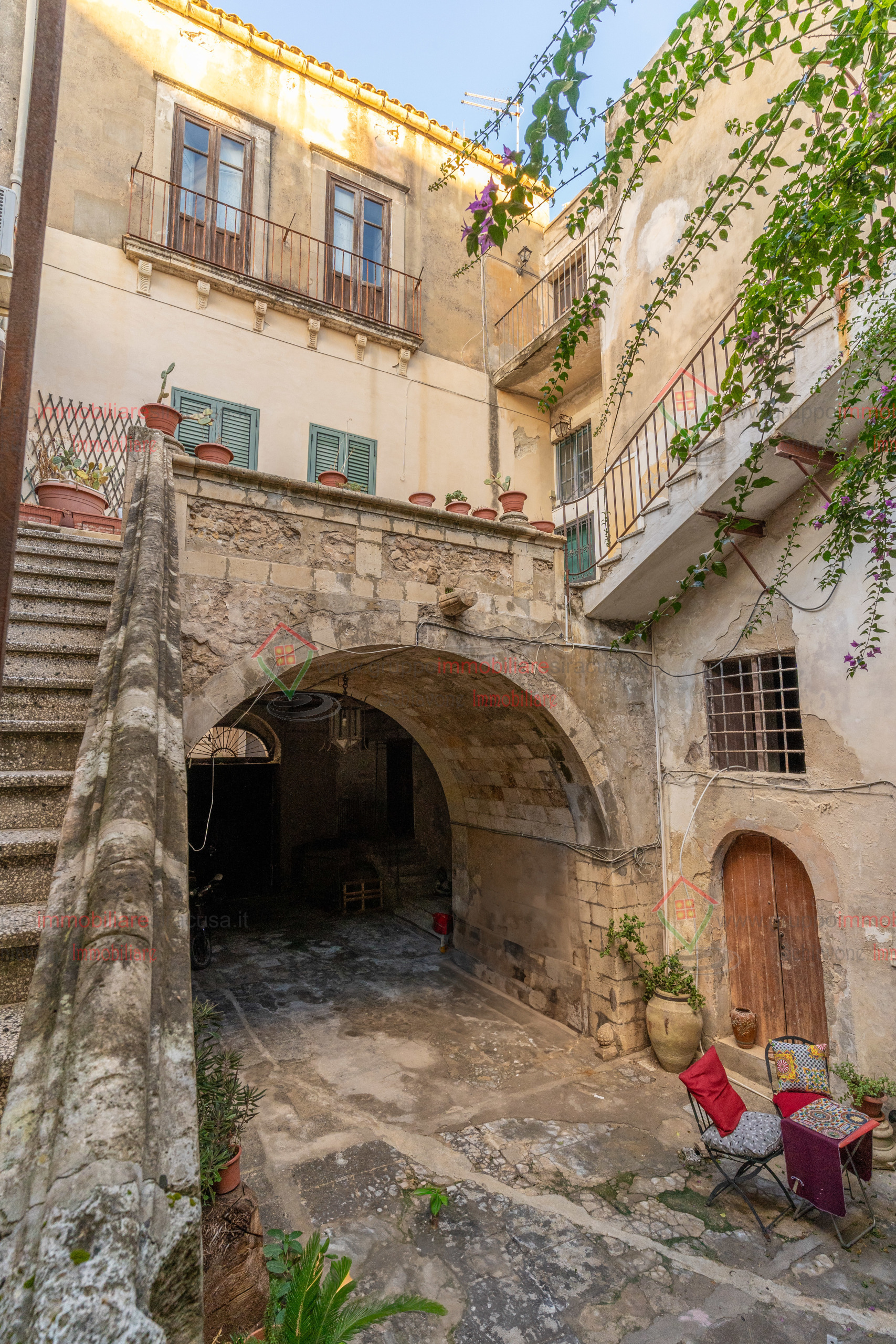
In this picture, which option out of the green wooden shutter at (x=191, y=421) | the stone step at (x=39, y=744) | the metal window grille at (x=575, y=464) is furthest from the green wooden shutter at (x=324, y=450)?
the stone step at (x=39, y=744)

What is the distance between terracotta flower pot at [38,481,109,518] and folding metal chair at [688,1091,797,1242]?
7050 mm

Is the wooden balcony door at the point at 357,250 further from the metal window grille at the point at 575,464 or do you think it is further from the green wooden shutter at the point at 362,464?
the metal window grille at the point at 575,464

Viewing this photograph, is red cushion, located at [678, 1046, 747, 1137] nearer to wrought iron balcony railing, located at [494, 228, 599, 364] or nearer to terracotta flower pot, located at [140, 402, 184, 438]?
terracotta flower pot, located at [140, 402, 184, 438]

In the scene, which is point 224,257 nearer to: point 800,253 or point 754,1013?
point 800,253

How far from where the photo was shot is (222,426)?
26.8ft

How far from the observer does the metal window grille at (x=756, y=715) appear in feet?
20.2

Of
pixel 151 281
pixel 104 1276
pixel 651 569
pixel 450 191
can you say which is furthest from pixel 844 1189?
pixel 450 191

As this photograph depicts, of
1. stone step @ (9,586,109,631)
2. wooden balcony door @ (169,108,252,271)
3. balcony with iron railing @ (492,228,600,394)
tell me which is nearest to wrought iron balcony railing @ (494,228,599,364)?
balcony with iron railing @ (492,228,600,394)

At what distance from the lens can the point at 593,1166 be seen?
499cm

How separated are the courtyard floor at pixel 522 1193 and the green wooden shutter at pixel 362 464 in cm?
672

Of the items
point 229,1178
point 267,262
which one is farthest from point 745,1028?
point 267,262

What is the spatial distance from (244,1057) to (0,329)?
25.4 feet

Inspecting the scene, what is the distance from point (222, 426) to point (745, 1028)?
8797 millimetres

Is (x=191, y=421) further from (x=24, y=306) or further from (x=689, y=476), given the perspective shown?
(x=24, y=306)
